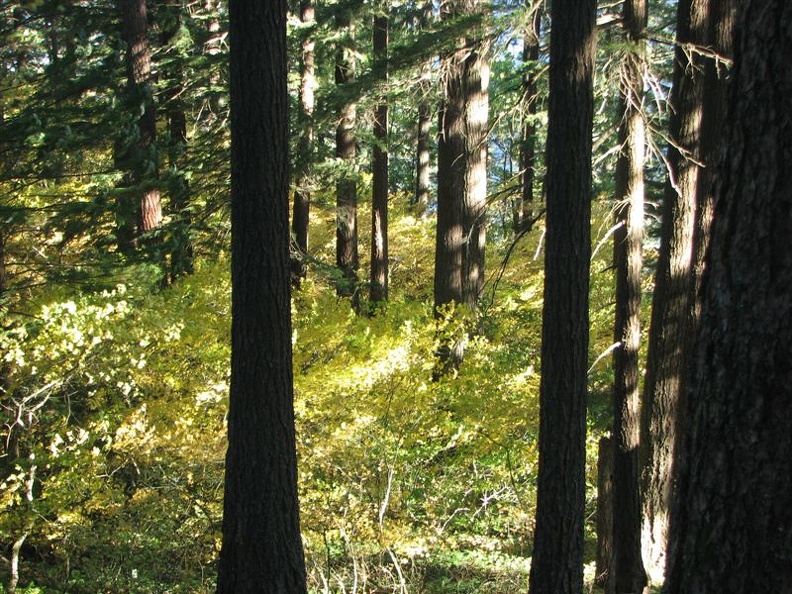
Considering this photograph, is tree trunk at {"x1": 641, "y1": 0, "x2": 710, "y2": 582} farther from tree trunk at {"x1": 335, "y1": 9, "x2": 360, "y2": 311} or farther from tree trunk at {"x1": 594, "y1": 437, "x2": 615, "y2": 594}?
tree trunk at {"x1": 335, "y1": 9, "x2": 360, "y2": 311}

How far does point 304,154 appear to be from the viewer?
11.5 m

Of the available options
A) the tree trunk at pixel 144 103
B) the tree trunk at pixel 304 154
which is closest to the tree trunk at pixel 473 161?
the tree trunk at pixel 304 154

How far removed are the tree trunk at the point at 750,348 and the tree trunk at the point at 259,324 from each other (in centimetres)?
393

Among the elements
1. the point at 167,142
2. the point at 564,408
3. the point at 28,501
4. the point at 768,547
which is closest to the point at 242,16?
the point at 564,408

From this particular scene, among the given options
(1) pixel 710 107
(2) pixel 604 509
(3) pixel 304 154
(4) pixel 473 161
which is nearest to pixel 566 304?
(1) pixel 710 107

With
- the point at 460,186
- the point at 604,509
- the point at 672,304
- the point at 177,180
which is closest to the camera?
the point at 672,304

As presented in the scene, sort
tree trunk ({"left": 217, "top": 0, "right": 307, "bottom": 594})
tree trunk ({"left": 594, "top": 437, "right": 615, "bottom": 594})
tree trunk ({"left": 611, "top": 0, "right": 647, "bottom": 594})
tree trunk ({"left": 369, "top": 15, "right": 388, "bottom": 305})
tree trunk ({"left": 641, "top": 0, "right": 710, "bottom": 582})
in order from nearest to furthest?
1. tree trunk ({"left": 217, "top": 0, "right": 307, "bottom": 594})
2. tree trunk ({"left": 611, "top": 0, "right": 647, "bottom": 594})
3. tree trunk ({"left": 641, "top": 0, "right": 710, "bottom": 582})
4. tree trunk ({"left": 594, "top": 437, "right": 615, "bottom": 594})
5. tree trunk ({"left": 369, "top": 15, "right": 388, "bottom": 305})

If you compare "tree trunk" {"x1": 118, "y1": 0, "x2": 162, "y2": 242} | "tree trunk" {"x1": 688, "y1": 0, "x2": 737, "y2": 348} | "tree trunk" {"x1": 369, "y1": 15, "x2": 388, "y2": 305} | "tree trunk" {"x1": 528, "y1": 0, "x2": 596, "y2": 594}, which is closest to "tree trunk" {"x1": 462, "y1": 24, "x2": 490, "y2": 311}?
"tree trunk" {"x1": 369, "y1": 15, "x2": 388, "y2": 305}

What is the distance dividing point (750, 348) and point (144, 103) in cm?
Result: 1037

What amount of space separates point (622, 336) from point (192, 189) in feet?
22.5

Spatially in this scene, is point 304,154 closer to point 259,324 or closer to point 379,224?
point 379,224

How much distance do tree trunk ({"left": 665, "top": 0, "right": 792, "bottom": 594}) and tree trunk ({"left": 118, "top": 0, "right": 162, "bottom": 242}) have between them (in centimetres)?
997

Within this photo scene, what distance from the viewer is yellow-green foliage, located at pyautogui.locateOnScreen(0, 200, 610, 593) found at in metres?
7.40

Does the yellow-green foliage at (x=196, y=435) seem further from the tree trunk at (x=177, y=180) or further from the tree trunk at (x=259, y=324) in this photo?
the tree trunk at (x=259, y=324)
